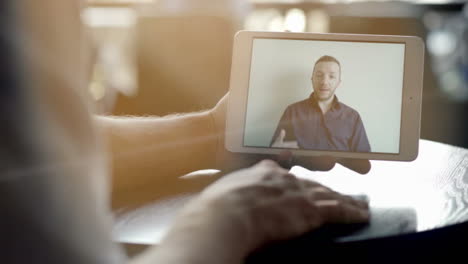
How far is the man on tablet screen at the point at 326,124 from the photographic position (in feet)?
2.86

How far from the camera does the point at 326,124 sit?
87cm

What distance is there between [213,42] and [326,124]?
174 cm

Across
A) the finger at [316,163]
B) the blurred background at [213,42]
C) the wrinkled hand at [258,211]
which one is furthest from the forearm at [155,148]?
the blurred background at [213,42]

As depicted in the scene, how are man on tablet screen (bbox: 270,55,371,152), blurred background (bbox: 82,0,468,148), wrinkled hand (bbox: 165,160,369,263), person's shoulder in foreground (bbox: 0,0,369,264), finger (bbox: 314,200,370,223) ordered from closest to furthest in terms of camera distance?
person's shoulder in foreground (bbox: 0,0,369,264) → wrinkled hand (bbox: 165,160,369,263) → finger (bbox: 314,200,370,223) → man on tablet screen (bbox: 270,55,371,152) → blurred background (bbox: 82,0,468,148)

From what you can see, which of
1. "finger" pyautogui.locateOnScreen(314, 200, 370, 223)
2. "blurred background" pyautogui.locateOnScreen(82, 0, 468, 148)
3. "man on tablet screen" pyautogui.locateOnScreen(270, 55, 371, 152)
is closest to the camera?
"finger" pyautogui.locateOnScreen(314, 200, 370, 223)

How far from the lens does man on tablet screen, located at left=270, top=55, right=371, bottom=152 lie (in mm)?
873

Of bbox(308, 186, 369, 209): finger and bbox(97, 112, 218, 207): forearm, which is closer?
bbox(308, 186, 369, 209): finger

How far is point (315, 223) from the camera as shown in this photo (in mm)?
615

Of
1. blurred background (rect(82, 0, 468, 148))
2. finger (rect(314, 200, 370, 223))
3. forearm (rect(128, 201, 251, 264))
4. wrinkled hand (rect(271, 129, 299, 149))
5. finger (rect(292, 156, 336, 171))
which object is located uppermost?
blurred background (rect(82, 0, 468, 148))

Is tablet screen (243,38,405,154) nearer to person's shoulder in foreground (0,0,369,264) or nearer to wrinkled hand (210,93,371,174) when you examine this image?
wrinkled hand (210,93,371,174)

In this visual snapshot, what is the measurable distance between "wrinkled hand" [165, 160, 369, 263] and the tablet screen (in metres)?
0.21

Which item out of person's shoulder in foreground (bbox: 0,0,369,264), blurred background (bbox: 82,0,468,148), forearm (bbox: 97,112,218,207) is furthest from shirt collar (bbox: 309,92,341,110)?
blurred background (bbox: 82,0,468,148)

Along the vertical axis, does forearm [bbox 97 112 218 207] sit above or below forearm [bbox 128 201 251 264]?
above

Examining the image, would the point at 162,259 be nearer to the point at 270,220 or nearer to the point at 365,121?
the point at 270,220
